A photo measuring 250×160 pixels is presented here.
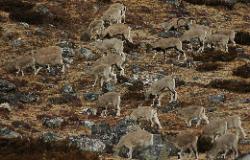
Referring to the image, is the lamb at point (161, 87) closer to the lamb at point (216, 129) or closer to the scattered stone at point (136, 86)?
the scattered stone at point (136, 86)

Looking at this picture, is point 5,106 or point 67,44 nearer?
point 5,106

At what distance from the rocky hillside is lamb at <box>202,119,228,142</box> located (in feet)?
1.48

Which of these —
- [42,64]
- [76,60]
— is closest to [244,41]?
[76,60]

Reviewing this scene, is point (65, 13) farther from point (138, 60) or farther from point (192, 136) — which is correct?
point (192, 136)

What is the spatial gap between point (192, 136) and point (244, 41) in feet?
60.1

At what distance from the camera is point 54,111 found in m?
28.5

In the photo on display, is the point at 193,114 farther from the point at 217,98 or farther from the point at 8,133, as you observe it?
the point at 8,133

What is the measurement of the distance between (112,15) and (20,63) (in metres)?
10.5

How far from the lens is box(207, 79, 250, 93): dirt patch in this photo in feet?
102

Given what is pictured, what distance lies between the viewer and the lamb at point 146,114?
26641 millimetres

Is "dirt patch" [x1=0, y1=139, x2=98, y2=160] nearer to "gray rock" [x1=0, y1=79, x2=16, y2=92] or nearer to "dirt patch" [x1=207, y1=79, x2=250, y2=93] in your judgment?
"gray rock" [x1=0, y1=79, x2=16, y2=92]

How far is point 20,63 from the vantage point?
32.2 m

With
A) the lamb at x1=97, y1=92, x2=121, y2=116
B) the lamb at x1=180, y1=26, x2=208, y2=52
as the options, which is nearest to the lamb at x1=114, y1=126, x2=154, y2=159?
the lamb at x1=97, y1=92, x2=121, y2=116

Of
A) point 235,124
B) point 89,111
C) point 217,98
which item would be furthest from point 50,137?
point 217,98
